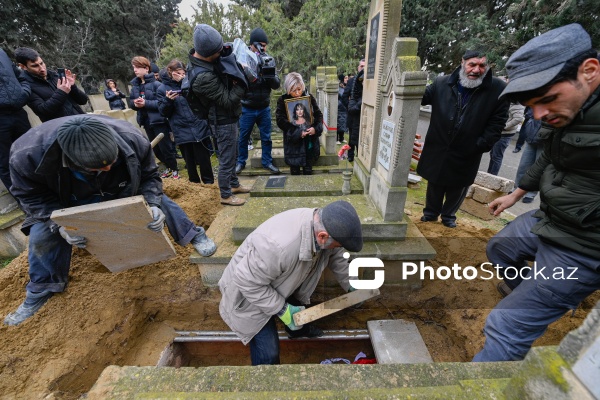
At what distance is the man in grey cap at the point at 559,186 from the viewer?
4.61ft

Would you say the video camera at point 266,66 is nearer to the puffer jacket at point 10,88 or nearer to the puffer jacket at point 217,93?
the puffer jacket at point 217,93

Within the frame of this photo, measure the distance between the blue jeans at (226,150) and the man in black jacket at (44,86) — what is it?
1.97 metres

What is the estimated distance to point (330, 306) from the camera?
2549mm

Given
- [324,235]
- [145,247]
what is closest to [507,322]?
[324,235]

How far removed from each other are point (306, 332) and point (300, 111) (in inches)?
130

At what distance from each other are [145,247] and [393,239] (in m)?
2.52

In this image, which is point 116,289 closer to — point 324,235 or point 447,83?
point 324,235

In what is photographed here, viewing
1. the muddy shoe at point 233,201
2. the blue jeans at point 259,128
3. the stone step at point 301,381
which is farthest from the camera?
the blue jeans at point 259,128

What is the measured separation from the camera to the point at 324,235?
1.88 meters

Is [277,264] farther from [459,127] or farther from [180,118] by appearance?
[180,118]

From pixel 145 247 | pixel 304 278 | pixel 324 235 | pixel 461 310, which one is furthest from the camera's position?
pixel 461 310

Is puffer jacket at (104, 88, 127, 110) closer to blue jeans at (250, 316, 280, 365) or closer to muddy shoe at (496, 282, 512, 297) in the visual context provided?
blue jeans at (250, 316, 280, 365)

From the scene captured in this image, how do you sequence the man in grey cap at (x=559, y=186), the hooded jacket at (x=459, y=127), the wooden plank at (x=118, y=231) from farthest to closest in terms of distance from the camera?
the hooded jacket at (x=459, y=127)
the wooden plank at (x=118, y=231)
the man in grey cap at (x=559, y=186)

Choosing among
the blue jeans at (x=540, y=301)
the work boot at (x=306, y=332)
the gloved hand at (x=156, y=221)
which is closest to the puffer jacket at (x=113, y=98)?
the gloved hand at (x=156, y=221)
